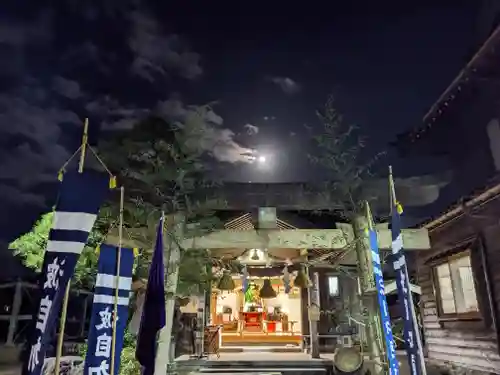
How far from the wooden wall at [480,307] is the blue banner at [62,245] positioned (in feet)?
21.1

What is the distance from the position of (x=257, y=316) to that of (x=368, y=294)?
13.0 m

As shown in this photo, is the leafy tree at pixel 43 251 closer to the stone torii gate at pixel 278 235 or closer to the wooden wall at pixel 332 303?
the stone torii gate at pixel 278 235

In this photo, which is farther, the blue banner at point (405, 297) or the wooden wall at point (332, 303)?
the wooden wall at point (332, 303)

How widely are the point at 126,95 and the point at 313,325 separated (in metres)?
8.85

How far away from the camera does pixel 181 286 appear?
863 centimetres

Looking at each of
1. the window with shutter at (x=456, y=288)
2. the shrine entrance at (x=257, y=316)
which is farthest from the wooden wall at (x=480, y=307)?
the shrine entrance at (x=257, y=316)

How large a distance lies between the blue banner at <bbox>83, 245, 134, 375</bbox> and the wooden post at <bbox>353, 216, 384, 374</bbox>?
3796 millimetres

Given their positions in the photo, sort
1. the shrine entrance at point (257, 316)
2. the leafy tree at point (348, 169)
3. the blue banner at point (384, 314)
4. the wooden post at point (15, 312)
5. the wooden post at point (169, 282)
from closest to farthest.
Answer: the blue banner at point (384, 314) < the wooden post at point (169, 282) < the leafy tree at point (348, 169) < the wooden post at point (15, 312) < the shrine entrance at point (257, 316)

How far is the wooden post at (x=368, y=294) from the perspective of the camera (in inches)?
243

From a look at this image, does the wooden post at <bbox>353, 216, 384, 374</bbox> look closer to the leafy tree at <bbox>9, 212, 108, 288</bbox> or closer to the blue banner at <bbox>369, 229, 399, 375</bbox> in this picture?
the blue banner at <bbox>369, 229, 399, 375</bbox>

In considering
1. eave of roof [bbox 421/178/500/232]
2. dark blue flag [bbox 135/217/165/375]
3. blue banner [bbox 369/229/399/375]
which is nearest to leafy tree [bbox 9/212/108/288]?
dark blue flag [bbox 135/217/165/375]

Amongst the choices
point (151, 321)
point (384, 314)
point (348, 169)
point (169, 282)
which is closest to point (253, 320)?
point (169, 282)

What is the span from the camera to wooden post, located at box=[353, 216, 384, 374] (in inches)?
243

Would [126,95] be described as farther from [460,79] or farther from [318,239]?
[460,79]
